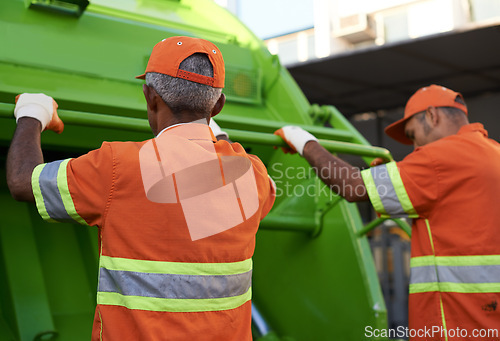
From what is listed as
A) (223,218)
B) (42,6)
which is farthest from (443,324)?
(42,6)

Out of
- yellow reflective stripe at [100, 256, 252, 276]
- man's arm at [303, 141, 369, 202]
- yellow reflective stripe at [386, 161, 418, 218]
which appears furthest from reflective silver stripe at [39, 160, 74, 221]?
yellow reflective stripe at [386, 161, 418, 218]

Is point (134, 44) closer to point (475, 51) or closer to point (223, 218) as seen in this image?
point (223, 218)

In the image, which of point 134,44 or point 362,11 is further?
point 362,11

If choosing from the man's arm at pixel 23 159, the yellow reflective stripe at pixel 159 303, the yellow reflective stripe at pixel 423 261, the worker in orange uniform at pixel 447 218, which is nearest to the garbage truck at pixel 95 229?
the worker in orange uniform at pixel 447 218

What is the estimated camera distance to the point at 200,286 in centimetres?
111

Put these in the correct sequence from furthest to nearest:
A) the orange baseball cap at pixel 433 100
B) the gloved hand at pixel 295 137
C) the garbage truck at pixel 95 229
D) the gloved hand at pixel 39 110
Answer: the garbage truck at pixel 95 229
the orange baseball cap at pixel 433 100
the gloved hand at pixel 295 137
the gloved hand at pixel 39 110

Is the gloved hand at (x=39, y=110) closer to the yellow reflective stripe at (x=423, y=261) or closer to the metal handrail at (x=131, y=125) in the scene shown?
the metal handrail at (x=131, y=125)

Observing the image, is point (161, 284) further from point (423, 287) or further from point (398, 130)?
point (398, 130)

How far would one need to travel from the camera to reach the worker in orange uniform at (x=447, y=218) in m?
1.59

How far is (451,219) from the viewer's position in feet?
5.37

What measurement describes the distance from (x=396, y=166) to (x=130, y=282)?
0.94 m

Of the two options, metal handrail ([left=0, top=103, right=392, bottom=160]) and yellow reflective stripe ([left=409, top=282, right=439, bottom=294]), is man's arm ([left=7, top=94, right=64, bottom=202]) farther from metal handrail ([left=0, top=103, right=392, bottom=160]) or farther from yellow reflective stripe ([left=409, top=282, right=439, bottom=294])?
yellow reflective stripe ([left=409, top=282, right=439, bottom=294])

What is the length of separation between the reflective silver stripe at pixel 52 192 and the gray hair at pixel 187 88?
0.28 m

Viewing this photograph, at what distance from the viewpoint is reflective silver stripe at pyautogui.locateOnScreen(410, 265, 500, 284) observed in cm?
160
